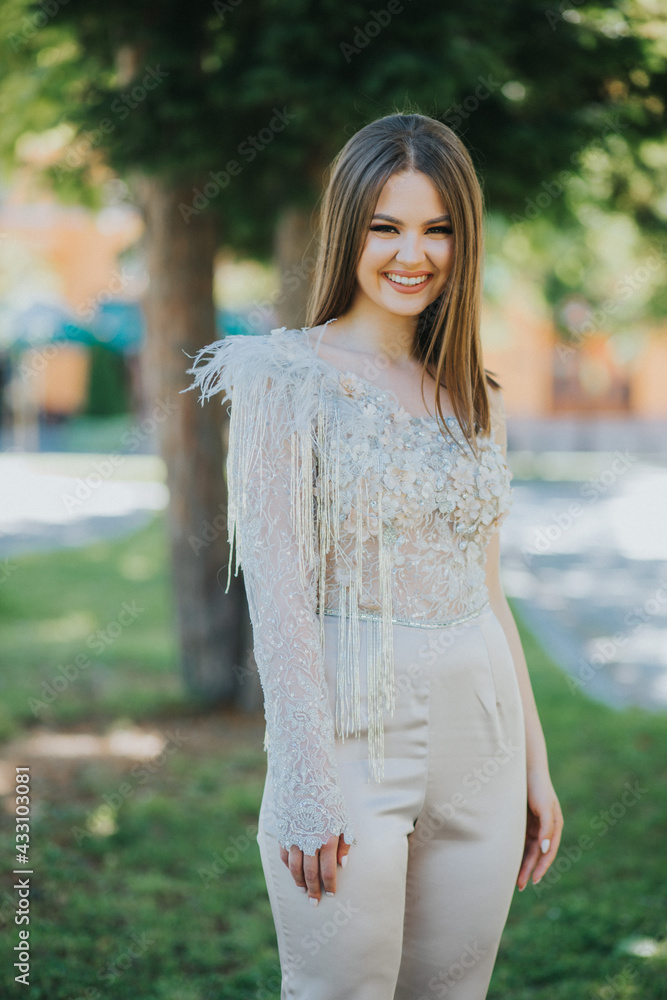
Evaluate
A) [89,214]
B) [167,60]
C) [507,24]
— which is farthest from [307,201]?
[89,214]

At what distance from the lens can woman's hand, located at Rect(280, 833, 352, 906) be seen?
5.28 ft

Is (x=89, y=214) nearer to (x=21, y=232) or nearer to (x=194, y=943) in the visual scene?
(x=194, y=943)

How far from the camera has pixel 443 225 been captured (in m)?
1.84

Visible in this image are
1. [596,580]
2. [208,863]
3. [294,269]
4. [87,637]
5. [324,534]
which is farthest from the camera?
[596,580]

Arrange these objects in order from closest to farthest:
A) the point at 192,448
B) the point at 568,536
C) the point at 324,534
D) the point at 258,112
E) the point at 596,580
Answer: the point at 324,534
the point at 258,112
the point at 192,448
the point at 596,580
the point at 568,536

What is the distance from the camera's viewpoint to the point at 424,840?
5.91 feet

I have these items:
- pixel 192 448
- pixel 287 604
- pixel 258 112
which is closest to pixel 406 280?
pixel 287 604

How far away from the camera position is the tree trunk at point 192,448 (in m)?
5.20

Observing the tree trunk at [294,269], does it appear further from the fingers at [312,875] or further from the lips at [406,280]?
the fingers at [312,875]

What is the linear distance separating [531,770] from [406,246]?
1.15 meters

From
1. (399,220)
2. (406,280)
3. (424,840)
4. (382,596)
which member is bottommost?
(424,840)

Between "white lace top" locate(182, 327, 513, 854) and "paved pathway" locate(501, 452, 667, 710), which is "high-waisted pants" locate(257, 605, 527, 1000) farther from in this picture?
"paved pathway" locate(501, 452, 667, 710)

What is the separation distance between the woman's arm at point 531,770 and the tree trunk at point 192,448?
10.9 feet

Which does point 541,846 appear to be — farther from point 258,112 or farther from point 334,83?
point 258,112
